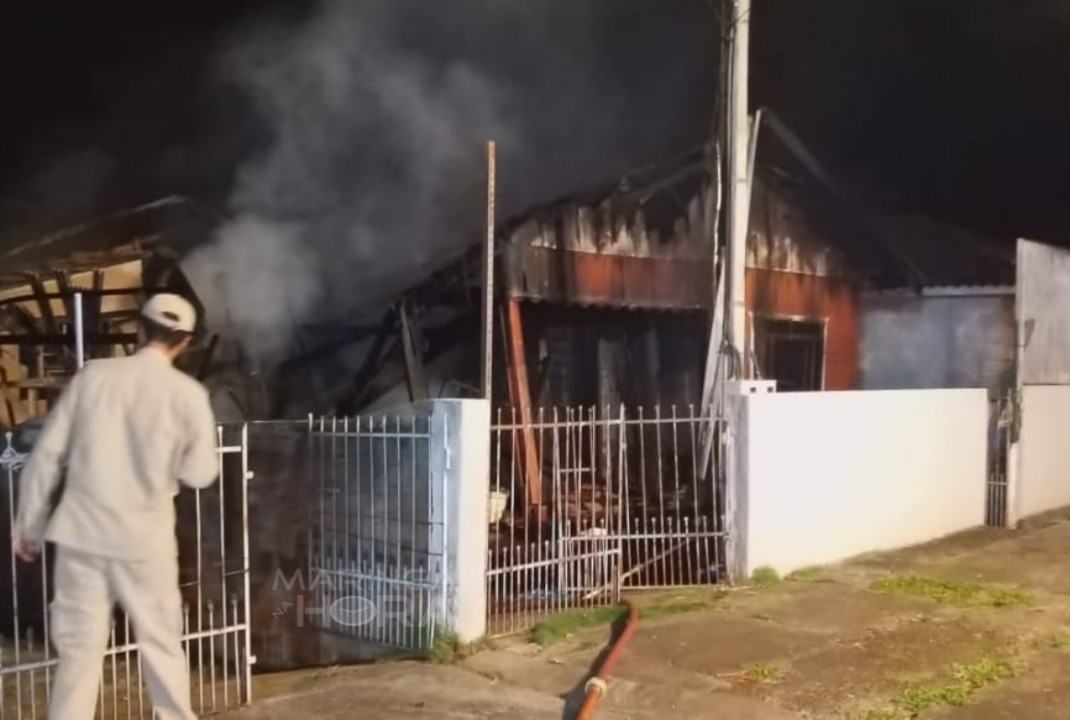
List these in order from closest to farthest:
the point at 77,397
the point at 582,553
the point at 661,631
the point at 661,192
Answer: the point at 77,397 → the point at 661,631 → the point at 582,553 → the point at 661,192

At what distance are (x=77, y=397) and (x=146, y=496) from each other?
473 millimetres

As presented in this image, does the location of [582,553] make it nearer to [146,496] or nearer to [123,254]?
[146,496]

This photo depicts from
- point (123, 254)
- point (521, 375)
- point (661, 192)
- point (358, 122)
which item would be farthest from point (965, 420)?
point (123, 254)

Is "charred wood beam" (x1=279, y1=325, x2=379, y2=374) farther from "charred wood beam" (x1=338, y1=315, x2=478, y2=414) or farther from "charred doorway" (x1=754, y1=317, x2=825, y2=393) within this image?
"charred doorway" (x1=754, y1=317, x2=825, y2=393)

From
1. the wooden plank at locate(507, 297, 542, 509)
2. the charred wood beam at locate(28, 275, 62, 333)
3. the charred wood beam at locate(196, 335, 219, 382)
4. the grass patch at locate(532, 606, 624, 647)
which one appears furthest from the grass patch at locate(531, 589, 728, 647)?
the charred wood beam at locate(28, 275, 62, 333)

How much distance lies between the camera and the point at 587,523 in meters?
8.89

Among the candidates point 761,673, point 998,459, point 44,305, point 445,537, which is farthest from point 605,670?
point 998,459

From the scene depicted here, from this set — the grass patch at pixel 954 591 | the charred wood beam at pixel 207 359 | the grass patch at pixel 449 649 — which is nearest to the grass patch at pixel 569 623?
Result: the grass patch at pixel 449 649

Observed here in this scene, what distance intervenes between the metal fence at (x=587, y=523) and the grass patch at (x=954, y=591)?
1.32 m

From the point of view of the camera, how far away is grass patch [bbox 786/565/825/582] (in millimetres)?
8828

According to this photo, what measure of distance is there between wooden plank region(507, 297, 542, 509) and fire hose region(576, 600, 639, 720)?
1.82 metres

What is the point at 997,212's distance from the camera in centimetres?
1831

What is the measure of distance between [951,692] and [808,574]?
9.65 feet

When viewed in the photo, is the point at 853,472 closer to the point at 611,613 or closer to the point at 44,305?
the point at 611,613
